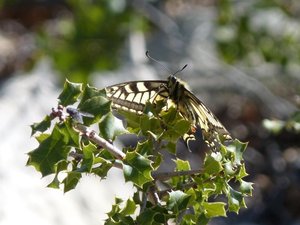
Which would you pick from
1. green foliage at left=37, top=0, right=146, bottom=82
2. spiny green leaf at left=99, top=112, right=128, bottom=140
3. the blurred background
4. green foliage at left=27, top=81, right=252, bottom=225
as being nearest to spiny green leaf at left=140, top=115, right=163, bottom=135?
green foliage at left=27, top=81, right=252, bottom=225

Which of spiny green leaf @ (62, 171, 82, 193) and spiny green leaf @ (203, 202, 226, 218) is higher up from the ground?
spiny green leaf @ (62, 171, 82, 193)

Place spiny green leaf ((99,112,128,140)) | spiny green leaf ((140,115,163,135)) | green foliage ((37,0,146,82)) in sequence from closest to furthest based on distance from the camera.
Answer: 1. spiny green leaf ((99,112,128,140))
2. spiny green leaf ((140,115,163,135))
3. green foliage ((37,0,146,82))

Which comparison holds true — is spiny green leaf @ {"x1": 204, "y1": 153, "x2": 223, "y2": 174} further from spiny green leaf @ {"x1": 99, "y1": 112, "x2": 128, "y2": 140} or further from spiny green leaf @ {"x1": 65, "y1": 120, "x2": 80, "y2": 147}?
spiny green leaf @ {"x1": 65, "y1": 120, "x2": 80, "y2": 147}

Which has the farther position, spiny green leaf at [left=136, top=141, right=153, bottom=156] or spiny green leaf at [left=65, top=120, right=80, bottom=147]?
spiny green leaf at [left=136, top=141, right=153, bottom=156]

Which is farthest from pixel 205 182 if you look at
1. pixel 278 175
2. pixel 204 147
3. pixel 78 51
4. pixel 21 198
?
pixel 78 51

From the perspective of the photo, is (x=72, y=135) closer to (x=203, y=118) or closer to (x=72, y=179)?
(x=72, y=179)

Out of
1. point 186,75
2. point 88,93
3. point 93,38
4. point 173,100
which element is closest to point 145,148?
point 88,93

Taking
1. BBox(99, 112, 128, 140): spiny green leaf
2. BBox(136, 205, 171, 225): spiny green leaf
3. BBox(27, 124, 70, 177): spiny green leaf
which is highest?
BBox(99, 112, 128, 140): spiny green leaf
